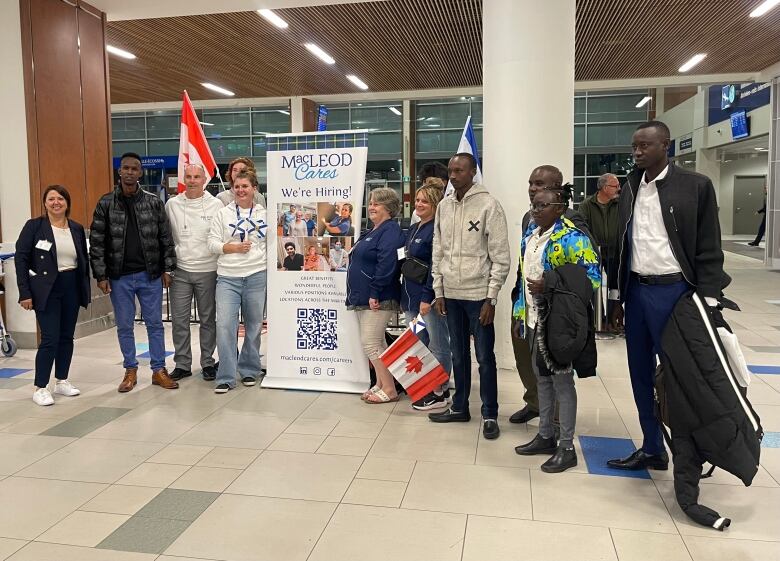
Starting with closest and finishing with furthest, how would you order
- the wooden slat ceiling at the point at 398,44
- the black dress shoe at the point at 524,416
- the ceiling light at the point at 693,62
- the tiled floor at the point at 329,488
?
the tiled floor at the point at 329,488 → the black dress shoe at the point at 524,416 → the wooden slat ceiling at the point at 398,44 → the ceiling light at the point at 693,62

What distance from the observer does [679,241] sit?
284cm

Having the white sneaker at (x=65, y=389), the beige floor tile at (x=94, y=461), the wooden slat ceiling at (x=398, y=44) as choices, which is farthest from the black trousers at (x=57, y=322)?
the wooden slat ceiling at (x=398, y=44)

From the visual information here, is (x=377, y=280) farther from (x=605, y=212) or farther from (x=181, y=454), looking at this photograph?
(x=605, y=212)

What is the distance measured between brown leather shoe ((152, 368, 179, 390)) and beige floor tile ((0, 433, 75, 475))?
1062 millimetres

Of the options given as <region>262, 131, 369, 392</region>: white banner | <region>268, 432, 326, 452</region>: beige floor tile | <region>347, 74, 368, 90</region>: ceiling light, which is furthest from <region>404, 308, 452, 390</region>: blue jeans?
<region>347, 74, 368, 90</region>: ceiling light

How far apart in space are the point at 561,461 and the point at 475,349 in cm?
86

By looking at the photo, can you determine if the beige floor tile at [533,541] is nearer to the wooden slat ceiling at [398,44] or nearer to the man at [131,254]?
the man at [131,254]

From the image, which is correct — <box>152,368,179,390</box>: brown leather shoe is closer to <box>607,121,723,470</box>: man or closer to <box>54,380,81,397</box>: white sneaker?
<box>54,380,81,397</box>: white sneaker

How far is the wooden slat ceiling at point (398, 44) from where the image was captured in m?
8.08

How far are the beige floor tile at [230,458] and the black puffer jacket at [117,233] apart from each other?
1771mm

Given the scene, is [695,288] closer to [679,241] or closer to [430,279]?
[679,241]

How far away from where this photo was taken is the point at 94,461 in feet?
11.5

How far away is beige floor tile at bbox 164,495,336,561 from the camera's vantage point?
8.29 feet

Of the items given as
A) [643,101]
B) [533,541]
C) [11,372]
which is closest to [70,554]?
[533,541]
